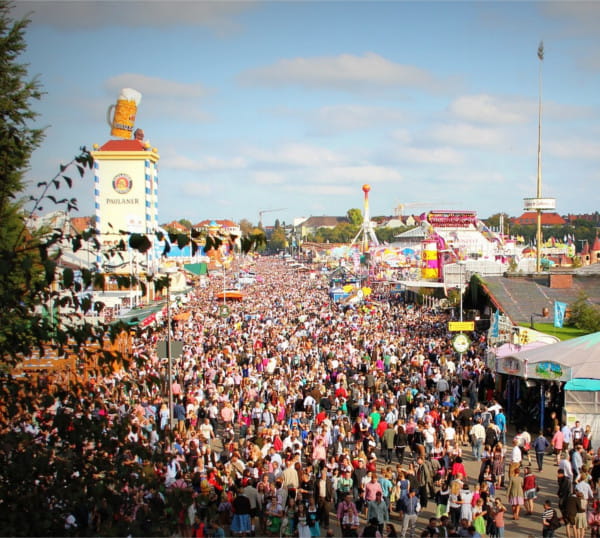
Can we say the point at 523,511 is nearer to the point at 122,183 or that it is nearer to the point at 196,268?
the point at 122,183

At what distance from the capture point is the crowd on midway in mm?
5191

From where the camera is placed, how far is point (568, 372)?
1489cm

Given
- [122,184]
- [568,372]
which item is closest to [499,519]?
[568,372]

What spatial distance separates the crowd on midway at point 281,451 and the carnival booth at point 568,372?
2.70ft

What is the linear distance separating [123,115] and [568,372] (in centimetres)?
5217

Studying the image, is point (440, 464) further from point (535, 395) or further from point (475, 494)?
point (535, 395)

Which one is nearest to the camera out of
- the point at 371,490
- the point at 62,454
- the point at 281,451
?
the point at 62,454

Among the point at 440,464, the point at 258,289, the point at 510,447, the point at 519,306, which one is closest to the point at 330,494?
the point at 440,464

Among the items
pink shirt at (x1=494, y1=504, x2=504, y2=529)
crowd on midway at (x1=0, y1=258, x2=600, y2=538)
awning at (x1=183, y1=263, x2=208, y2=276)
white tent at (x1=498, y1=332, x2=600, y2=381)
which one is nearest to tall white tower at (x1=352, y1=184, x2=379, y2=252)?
awning at (x1=183, y1=263, x2=208, y2=276)

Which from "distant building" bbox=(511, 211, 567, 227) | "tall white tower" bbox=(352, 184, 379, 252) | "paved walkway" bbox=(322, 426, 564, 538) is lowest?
"paved walkway" bbox=(322, 426, 564, 538)

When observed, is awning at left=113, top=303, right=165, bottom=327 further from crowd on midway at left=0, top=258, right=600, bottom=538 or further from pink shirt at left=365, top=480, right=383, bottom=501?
pink shirt at left=365, top=480, right=383, bottom=501

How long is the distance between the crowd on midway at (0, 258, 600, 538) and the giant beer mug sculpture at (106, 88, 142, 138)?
3936cm

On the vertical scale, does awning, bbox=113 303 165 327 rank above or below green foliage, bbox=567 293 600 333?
below

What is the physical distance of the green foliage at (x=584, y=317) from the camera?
2611cm
